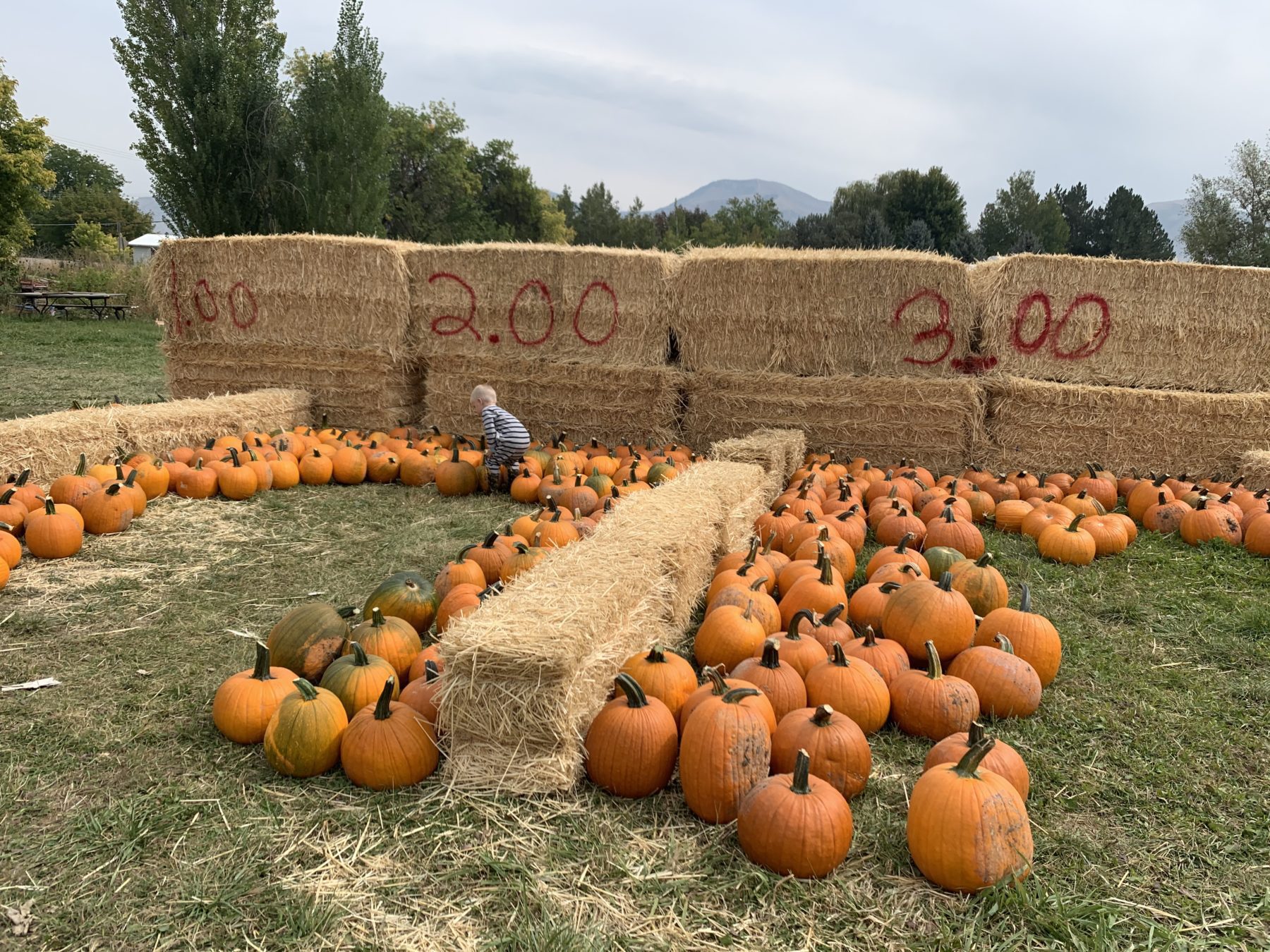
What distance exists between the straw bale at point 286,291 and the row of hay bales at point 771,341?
0.09ft

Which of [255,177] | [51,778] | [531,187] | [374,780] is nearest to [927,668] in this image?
[374,780]

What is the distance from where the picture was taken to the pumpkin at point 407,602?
13.4 feet

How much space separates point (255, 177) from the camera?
72.4ft

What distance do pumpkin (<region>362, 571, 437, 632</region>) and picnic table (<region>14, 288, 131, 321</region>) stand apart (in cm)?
2694

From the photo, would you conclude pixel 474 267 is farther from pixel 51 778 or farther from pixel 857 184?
pixel 857 184

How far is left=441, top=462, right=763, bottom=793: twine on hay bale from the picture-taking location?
9.15 ft

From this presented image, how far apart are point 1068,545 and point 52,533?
718cm

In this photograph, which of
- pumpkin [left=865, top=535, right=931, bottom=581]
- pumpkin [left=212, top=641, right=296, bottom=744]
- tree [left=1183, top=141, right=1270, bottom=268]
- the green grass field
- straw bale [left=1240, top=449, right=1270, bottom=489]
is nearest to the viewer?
the green grass field

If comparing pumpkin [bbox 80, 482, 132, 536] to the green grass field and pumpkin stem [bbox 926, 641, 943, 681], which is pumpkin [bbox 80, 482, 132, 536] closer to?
the green grass field

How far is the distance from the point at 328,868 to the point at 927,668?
285 cm

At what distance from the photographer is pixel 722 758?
9.00 feet

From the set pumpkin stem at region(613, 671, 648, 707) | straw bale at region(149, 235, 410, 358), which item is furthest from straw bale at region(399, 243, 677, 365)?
pumpkin stem at region(613, 671, 648, 707)

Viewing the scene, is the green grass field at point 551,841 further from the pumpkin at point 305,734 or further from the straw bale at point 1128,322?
the straw bale at point 1128,322

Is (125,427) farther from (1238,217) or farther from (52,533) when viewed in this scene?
(1238,217)
